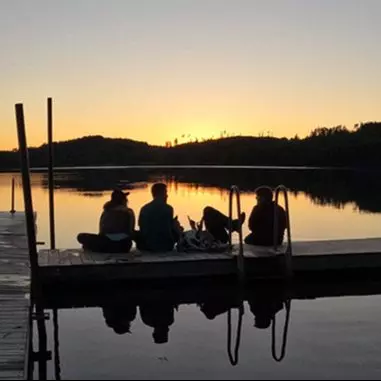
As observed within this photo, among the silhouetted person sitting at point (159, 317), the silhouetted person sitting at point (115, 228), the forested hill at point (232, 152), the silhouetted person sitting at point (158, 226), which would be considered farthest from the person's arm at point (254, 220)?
the forested hill at point (232, 152)

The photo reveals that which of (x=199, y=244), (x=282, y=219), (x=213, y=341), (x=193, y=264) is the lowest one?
(x=213, y=341)

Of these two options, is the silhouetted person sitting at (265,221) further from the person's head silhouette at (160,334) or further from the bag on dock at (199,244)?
the person's head silhouette at (160,334)

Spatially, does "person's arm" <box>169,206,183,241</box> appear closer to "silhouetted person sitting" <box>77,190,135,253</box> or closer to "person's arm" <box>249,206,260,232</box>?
"silhouetted person sitting" <box>77,190,135,253</box>

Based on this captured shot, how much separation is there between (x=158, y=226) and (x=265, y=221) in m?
1.87

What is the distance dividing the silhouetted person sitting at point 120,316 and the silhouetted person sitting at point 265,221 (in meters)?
2.90

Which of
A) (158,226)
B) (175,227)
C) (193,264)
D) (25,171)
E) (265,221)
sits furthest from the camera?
(265,221)

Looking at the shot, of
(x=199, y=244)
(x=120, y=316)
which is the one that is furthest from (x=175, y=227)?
(x=120, y=316)

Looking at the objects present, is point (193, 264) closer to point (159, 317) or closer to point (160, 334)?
point (159, 317)

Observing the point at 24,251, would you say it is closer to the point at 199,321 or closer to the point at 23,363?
the point at 199,321

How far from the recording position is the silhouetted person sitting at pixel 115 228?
456 inches

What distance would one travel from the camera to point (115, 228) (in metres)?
11.6

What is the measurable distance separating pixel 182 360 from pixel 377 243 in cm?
640

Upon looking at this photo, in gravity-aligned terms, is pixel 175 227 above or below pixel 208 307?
above

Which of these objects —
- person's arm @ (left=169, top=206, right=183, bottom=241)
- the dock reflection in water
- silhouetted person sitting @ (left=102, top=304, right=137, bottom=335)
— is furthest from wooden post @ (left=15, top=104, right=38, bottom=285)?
person's arm @ (left=169, top=206, right=183, bottom=241)
